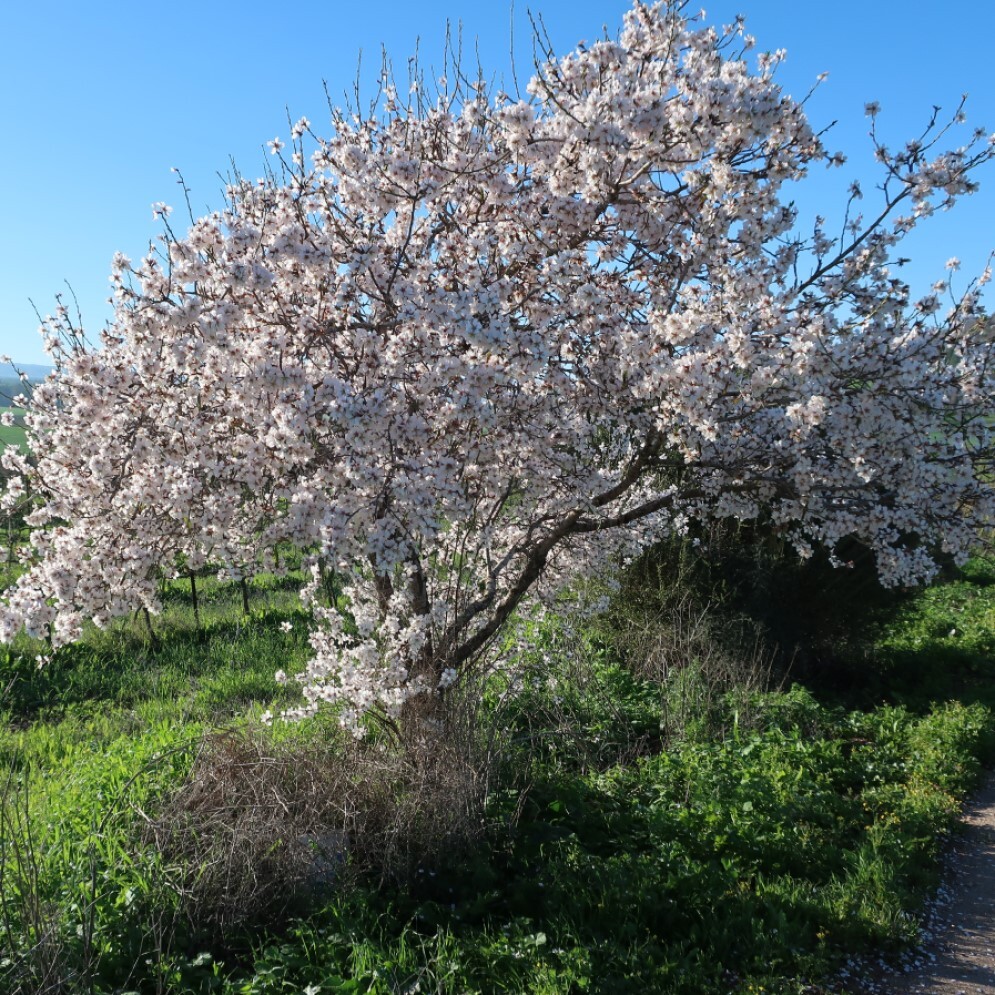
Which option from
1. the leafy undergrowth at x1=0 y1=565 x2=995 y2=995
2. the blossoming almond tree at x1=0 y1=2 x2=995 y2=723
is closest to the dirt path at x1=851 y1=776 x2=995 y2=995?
the leafy undergrowth at x1=0 y1=565 x2=995 y2=995

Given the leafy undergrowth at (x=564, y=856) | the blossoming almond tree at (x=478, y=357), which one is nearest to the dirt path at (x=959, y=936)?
the leafy undergrowth at (x=564, y=856)

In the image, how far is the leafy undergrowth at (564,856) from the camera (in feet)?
12.1

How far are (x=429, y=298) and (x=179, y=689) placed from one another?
19.8 feet

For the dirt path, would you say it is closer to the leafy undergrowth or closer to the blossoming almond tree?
the leafy undergrowth

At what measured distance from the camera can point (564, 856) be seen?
4.72 meters

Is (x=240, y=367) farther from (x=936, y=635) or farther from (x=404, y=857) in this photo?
(x=936, y=635)

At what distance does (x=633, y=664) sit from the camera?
8.91 metres

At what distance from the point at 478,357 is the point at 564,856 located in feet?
9.18

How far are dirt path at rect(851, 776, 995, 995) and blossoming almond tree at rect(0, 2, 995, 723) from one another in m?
2.12

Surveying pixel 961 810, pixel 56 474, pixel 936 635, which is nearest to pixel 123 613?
pixel 56 474

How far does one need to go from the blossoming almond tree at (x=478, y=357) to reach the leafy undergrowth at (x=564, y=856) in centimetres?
109

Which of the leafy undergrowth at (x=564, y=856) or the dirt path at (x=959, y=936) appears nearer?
the leafy undergrowth at (x=564, y=856)

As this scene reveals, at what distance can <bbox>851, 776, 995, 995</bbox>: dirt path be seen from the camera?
4184 millimetres

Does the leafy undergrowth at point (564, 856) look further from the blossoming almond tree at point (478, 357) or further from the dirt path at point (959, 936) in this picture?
the blossoming almond tree at point (478, 357)
